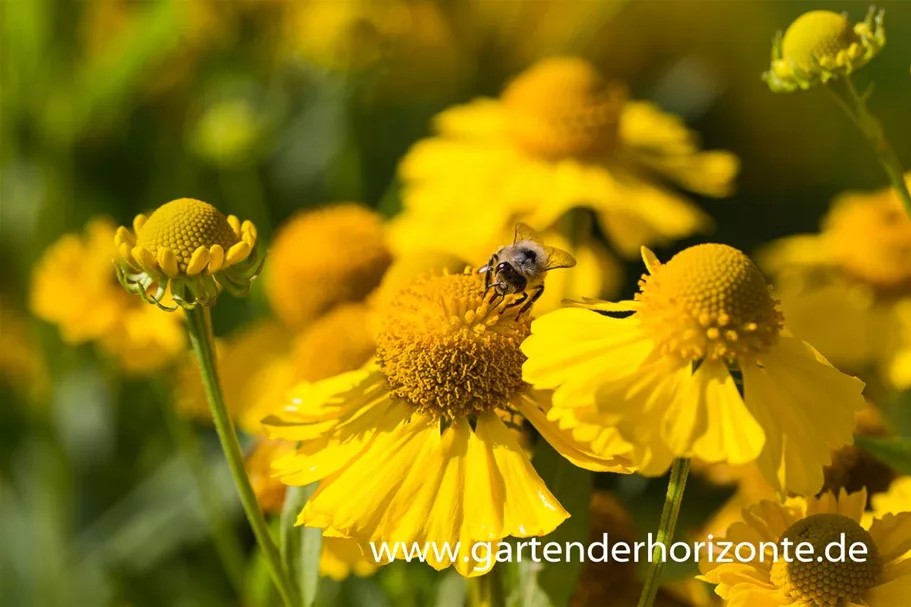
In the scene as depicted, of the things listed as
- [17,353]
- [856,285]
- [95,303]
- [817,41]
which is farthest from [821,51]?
[17,353]

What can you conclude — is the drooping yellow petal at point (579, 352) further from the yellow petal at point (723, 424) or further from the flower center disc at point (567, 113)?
the flower center disc at point (567, 113)

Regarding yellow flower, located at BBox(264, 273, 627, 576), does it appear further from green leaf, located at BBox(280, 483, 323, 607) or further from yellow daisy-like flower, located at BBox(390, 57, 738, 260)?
yellow daisy-like flower, located at BBox(390, 57, 738, 260)

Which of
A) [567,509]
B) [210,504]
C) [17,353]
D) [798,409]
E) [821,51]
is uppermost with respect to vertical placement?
[821,51]

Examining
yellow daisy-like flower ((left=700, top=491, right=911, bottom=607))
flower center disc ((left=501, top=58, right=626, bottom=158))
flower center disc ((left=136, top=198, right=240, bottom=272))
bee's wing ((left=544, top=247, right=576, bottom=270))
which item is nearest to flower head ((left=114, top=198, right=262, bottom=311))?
flower center disc ((left=136, top=198, right=240, bottom=272))

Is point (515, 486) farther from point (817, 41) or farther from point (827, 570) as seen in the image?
point (817, 41)

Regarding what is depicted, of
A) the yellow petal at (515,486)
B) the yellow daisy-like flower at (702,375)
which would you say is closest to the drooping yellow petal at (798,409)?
the yellow daisy-like flower at (702,375)

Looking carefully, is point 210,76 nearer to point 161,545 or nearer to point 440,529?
point 161,545
